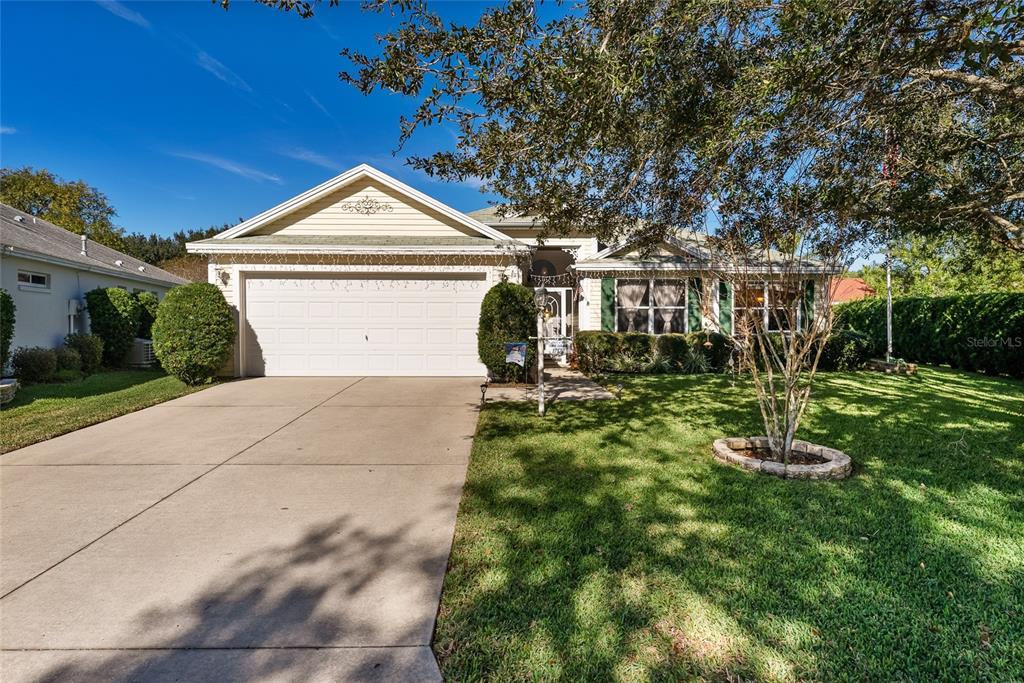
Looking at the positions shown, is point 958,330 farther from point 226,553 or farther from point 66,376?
point 66,376

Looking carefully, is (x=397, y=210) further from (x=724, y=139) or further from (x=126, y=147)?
(x=126, y=147)

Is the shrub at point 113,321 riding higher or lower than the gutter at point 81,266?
lower

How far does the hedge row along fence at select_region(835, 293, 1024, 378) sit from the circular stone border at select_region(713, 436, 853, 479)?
1040cm

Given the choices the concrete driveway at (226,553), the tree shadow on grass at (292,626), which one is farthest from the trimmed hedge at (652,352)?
the tree shadow on grass at (292,626)

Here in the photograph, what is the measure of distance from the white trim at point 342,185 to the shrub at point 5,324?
3.97 meters

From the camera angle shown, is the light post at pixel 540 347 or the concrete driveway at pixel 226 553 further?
the light post at pixel 540 347

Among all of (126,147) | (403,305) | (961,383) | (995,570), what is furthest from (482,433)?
(126,147)

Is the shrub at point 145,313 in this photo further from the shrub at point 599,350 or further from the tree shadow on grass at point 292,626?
the tree shadow on grass at point 292,626

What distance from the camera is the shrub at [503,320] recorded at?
10.0 m

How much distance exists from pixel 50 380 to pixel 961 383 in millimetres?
20422

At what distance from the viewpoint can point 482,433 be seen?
634cm

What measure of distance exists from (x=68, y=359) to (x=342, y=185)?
794cm

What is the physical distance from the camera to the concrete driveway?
2264mm

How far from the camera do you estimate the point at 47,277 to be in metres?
12.6
